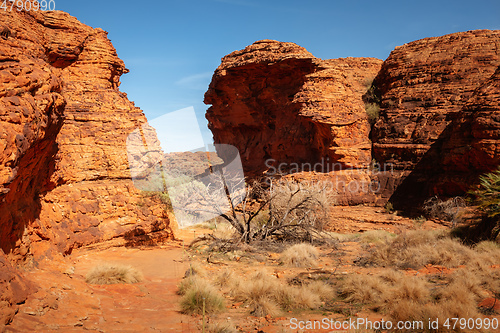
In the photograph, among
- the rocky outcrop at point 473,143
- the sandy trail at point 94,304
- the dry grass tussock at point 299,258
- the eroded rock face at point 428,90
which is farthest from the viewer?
the eroded rock face at point 428,90

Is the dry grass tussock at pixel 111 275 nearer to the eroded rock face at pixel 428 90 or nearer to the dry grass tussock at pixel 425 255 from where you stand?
the dry grass tussock at pixel 425 255

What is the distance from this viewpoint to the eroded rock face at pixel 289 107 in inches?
762

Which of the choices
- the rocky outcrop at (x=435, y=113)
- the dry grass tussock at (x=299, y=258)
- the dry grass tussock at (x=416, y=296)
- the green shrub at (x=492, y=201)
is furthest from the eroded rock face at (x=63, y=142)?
the rocky outcrop at (x=435, y=113)

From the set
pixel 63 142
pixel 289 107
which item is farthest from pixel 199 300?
pixel 289 107

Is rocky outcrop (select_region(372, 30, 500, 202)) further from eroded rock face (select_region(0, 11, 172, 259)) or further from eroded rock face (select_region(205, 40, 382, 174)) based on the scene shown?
eroded rock face (select_region(0, 11, 172, 259))

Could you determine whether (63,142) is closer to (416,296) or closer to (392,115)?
(416,296)

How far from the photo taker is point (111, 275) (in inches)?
226

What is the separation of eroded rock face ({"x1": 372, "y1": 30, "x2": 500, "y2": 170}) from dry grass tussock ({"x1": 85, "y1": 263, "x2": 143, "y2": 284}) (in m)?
16.4

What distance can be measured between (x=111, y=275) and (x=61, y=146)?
14.0ft

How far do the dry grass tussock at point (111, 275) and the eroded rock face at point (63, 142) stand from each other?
843mm

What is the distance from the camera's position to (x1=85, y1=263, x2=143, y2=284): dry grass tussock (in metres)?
5.55

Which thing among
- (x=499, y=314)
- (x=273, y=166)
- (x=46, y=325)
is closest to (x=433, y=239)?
(x=499, y=314)

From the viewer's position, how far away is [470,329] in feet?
13.1

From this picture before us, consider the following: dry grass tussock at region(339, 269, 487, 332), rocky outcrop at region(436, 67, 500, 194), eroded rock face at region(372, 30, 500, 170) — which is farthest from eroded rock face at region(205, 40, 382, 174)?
dry grass tussock at region(339, 269, 487, 332)
